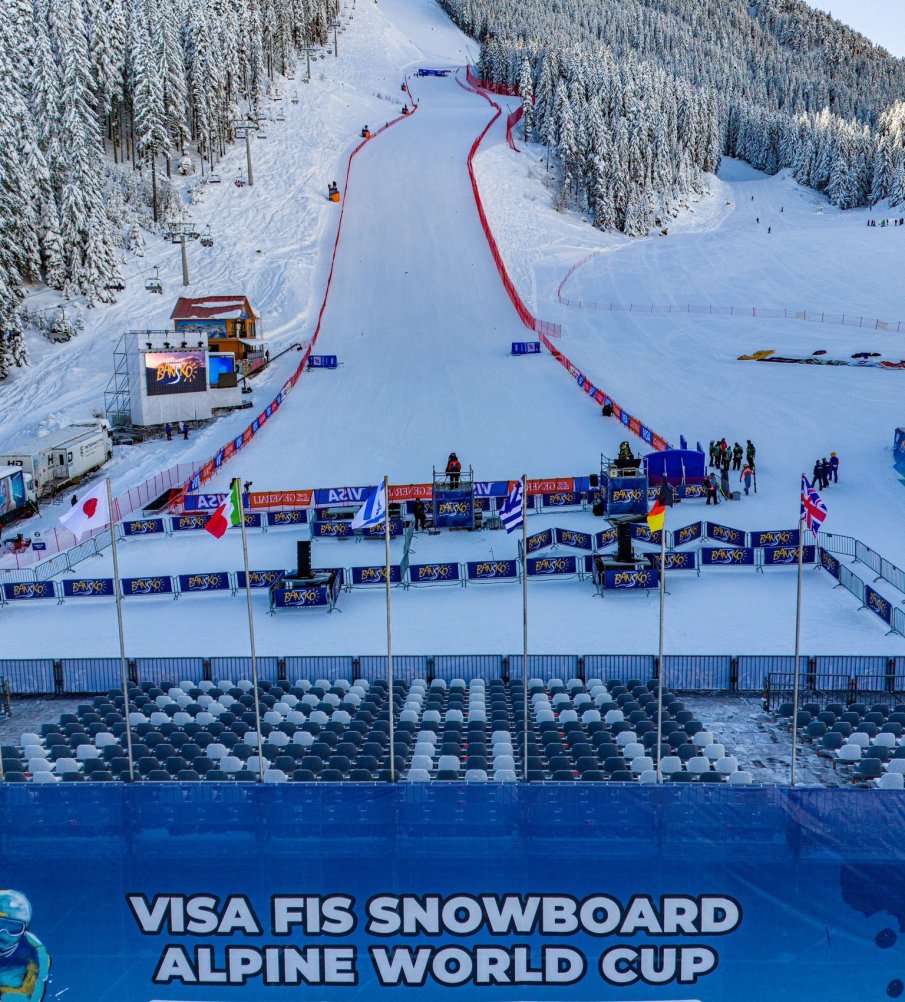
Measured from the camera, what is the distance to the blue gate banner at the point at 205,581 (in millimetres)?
28234

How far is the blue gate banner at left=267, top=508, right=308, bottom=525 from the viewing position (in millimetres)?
33062

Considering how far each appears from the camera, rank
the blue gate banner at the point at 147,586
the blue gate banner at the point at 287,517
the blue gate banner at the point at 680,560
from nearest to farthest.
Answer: the blue gate banner at the point at 147,586, the blue gate banner at the point at 680,560, the blue gate banner at the point at 287,517

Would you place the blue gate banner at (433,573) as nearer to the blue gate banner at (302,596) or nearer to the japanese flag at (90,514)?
the blue gate banner at (302,596)

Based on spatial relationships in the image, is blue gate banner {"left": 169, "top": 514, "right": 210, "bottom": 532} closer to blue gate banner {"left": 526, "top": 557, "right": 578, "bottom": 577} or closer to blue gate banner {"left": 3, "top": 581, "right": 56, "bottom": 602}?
blue gate banner {"left": 3, "top": 581, "right": 56, "bottom": 602}

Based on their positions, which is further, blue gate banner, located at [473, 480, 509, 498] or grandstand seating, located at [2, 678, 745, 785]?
blue gate banner, located at [473, 480, 509, 498]

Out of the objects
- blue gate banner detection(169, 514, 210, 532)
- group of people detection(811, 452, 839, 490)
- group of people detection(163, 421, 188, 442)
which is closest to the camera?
blue gate banner detection(169, 514, 210, 532)

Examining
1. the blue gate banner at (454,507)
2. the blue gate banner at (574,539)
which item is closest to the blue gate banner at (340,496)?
the blue gate banner at (454,507)

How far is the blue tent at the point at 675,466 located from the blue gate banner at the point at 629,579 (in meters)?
6.70

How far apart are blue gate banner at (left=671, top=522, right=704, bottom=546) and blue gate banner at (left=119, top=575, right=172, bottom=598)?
13.6m

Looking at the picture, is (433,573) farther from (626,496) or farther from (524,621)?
(524,621)

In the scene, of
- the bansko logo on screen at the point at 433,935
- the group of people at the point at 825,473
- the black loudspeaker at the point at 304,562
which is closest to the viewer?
the bansko logo on screen at the point at 433,935

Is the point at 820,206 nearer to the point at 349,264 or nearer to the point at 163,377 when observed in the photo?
the point at 349,264

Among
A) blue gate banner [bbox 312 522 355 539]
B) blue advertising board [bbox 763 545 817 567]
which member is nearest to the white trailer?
blue gate banner [bbox 312 522 355 539]

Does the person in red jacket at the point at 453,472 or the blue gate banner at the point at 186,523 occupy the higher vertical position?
the person in red jacket at the point at 453,472
